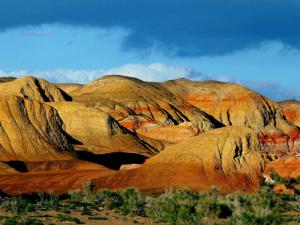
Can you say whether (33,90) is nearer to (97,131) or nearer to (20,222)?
(97,131)

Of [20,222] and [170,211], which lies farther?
[170,211]

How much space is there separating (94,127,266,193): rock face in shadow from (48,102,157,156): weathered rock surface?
30262mm

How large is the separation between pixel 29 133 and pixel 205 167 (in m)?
32.9

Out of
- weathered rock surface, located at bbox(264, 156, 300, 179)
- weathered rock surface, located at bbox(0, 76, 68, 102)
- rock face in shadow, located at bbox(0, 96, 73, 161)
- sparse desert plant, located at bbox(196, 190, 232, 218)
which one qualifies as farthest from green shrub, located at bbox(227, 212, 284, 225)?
weathered rock surface, located at bbox(0, 76, 68, 102)

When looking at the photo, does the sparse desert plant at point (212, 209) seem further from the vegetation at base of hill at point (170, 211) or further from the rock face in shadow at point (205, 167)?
the rock face in shadow at point (205, 167)

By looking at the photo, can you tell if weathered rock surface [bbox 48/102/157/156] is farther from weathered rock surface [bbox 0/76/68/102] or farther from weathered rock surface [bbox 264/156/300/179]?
weathered rock surface [bbox 264/156/300/179]

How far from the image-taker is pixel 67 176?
93125 mm

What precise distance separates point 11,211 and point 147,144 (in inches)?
3910

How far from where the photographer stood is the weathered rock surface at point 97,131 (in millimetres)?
134125

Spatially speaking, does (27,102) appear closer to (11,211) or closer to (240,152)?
(240,152)

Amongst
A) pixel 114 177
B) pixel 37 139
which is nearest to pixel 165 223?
pixel 114 177

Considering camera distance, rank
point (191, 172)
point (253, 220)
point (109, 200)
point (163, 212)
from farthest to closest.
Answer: point (191, 172), point (109, 200), point (163, 212), point (253, 220)

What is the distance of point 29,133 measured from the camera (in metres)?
114

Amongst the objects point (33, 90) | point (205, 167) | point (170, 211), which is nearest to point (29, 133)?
point (205, 167)
